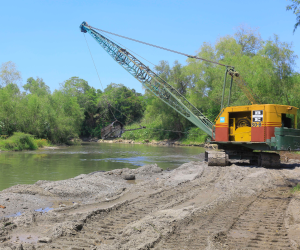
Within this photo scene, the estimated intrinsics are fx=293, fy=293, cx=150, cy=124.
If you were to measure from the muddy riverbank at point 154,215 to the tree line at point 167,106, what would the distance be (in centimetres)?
1419

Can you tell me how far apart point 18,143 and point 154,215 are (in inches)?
930

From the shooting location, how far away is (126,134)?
51656mm

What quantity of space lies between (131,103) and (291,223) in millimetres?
53058

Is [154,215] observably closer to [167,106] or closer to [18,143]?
[18,143]

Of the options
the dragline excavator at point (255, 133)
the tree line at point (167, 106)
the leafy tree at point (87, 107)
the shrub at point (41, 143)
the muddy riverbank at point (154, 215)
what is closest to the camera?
the muddy riverbank at point (154, 215)

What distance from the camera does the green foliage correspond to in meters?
25.2

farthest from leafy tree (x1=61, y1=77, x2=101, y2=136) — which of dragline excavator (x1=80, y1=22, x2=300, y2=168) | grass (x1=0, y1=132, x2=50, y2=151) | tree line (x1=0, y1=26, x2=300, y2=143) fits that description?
dragline excavator (x1=80, y1=22, x2=300, y2=168)

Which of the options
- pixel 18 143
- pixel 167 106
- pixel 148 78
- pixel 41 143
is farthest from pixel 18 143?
pixel 167 106

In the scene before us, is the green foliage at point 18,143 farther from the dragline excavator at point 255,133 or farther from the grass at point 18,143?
the dragline excavator at point 255,133

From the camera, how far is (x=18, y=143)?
2608cm

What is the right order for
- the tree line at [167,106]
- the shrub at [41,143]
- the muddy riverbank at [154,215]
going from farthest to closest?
1. the shrub at [41,143]
2. the tree line at [167,106]
3. the muddy riverbank at [154,215]

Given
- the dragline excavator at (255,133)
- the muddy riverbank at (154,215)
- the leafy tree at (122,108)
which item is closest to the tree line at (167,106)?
the leafy tree at (122,108)

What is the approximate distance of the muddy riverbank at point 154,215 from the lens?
14.0 ft

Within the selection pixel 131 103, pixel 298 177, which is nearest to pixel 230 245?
pixel 298 177
